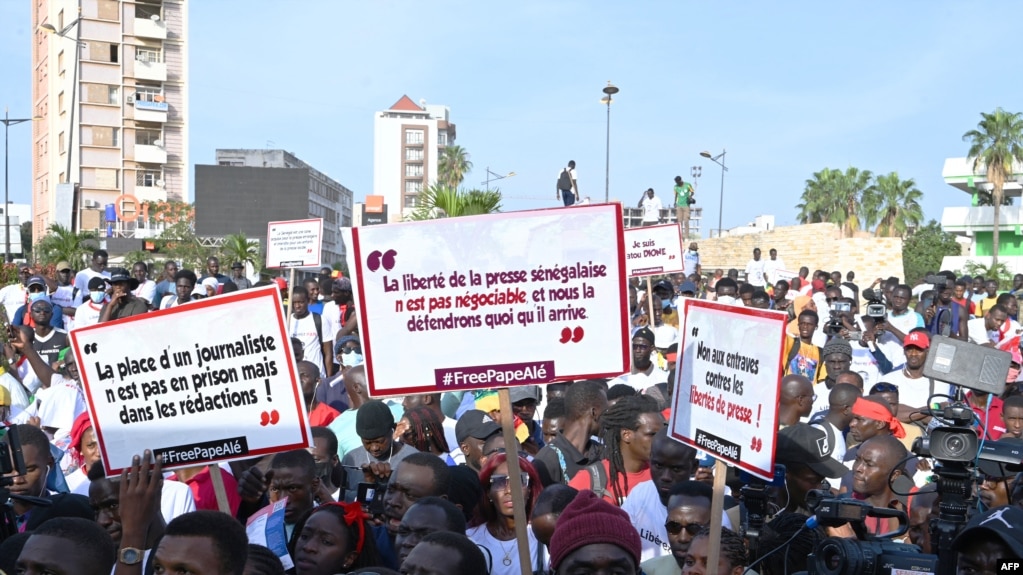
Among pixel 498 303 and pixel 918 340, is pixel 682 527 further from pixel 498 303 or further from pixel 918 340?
pixel 918 340

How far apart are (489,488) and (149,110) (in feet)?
224

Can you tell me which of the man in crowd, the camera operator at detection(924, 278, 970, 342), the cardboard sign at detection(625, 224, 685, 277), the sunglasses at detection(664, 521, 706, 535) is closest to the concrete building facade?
the camera operator at detection(924, 278, 970, 342)

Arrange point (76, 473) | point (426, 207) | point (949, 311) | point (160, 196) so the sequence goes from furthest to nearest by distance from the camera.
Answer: point (160, 196) → point (426, 207) → point (949, 311) → point (76, 473)

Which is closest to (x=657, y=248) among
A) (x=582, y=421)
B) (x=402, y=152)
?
(x=582, y=421)

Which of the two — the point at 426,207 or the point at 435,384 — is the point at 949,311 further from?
the point at 426,207

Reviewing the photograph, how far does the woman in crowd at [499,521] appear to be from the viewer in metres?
4.93

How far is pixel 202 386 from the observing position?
185 inches

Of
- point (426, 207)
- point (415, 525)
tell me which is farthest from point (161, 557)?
point (426, 207)

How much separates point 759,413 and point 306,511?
211 cm

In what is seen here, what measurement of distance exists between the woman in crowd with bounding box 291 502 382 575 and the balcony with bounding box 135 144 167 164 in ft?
227

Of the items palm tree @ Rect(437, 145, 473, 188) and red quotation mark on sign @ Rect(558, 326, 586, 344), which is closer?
red quotation mark on sign @ Rect(558, 326, 586, 344)

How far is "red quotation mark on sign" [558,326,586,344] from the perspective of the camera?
4523 mm

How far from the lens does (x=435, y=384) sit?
4.54 meters

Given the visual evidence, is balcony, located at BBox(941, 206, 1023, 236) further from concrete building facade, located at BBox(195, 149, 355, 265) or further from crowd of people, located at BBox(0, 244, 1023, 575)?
crowd of people, located at BBox(0, 244, 1023, 575)
